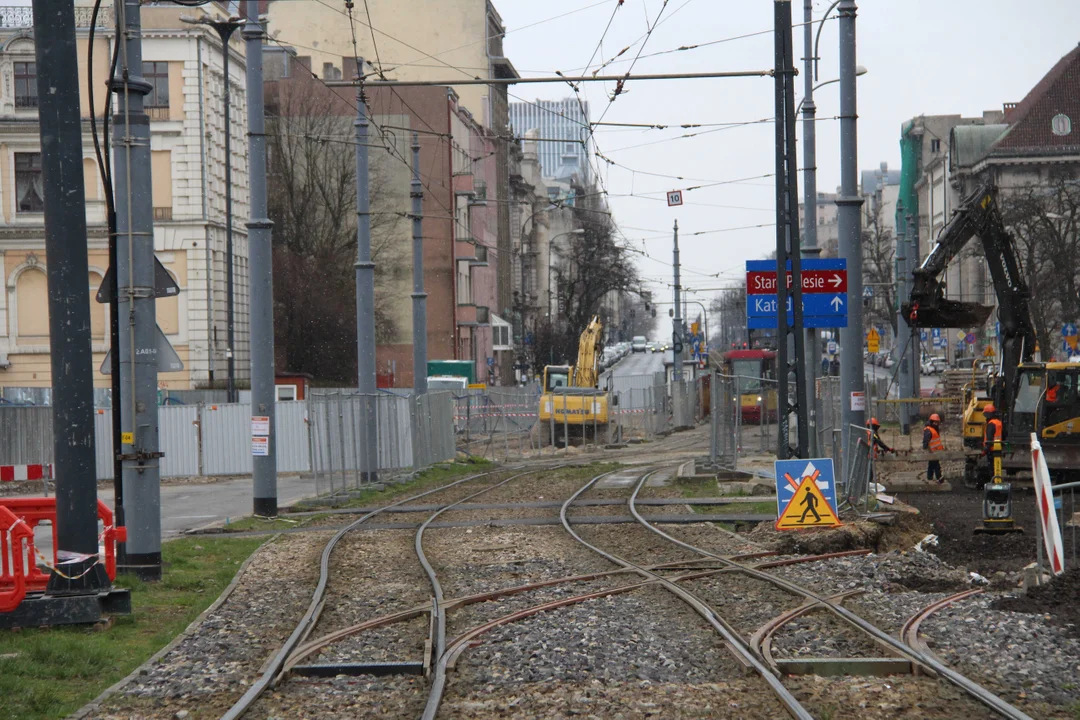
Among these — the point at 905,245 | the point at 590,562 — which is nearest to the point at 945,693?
the point at 590,562

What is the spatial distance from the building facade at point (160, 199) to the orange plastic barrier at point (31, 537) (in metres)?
37.1

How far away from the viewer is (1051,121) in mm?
77500

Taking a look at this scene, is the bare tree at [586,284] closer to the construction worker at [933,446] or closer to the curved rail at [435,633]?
the construction worker at [933,446]

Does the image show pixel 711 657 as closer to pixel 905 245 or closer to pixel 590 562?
pixel 590 562

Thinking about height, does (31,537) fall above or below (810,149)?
below

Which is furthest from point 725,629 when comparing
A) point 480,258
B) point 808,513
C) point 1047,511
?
point 480,258

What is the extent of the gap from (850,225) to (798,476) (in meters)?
4.95

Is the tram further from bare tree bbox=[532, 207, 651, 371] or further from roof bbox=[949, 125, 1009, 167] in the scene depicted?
roof bbox=[949, 125, 1009, 167]

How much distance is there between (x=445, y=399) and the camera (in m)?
34.3

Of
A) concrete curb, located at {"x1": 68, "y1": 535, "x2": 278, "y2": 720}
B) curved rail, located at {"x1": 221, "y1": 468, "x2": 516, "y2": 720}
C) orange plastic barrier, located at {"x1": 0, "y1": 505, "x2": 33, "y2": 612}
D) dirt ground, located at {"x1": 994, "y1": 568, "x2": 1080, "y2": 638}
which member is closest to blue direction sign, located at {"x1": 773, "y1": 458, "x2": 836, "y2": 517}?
dirt ground, located at {"x1": 994, "y1": 568, "x2": 1080, "y2": 638}

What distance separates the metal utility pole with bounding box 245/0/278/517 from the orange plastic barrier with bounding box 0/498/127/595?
30.6ft

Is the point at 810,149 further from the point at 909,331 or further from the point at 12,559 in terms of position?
the point at 12,559

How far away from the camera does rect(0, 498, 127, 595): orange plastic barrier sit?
1006cm

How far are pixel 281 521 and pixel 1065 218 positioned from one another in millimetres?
34178
